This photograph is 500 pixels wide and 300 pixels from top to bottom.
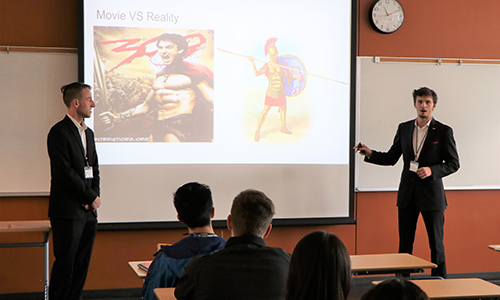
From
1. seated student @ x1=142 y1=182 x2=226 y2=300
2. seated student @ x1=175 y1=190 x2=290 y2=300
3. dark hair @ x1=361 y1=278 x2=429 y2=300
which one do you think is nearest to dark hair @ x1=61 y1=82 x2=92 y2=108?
seated student @ x1=142 y1=182 x2=226 y2=300

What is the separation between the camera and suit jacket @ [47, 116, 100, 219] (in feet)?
10.4

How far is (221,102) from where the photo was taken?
405 centimetres

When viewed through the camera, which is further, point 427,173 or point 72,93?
point 427,173

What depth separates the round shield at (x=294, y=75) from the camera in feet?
13.6

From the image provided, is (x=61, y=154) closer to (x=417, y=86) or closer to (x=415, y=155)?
(x=415, y=155)

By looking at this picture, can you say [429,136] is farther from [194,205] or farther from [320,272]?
[320,272]

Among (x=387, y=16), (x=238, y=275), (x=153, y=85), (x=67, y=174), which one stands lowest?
(x=238, y=275)

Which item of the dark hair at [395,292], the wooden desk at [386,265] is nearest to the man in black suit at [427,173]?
the wooden desk at [386,265]

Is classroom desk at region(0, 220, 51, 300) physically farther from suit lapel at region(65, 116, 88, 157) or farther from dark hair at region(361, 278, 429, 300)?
dark hair at region(361, 278, 429, 300)

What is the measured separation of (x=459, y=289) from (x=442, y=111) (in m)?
2.66

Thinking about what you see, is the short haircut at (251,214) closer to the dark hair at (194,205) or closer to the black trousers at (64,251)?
the dark hair at (194,205)

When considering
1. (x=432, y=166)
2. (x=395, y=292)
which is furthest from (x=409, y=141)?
(x=395, y=292)

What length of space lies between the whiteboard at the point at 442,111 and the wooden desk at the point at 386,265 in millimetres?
1583

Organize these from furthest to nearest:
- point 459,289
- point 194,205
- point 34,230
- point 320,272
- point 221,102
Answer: point 221,102 → point 34,230 → point 459,289 → point 194,205 → point 320,272
